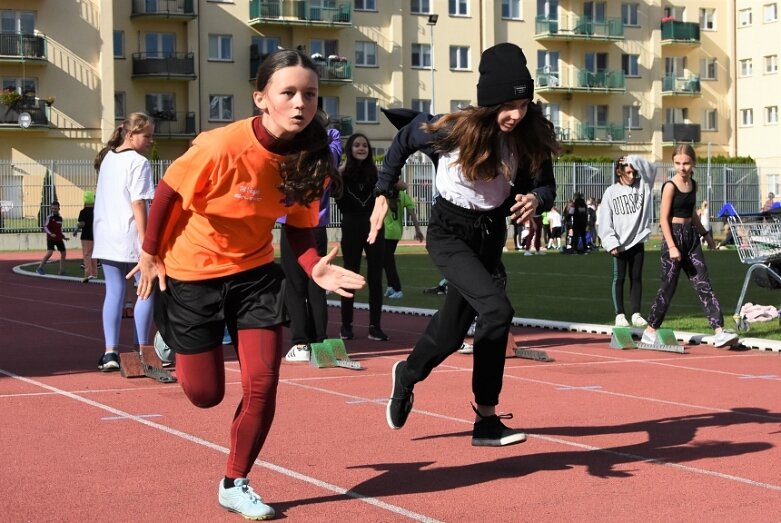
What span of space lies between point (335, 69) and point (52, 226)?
3769cm

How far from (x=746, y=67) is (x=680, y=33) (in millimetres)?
5258

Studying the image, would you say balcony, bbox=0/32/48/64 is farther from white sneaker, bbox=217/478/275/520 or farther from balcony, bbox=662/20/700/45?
white sneaker, bbox=217/478/275/520

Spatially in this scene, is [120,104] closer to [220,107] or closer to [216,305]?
[220,107]

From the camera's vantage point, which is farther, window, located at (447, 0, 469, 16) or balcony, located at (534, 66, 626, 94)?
balcony, located at (534, 66, 626, 94)

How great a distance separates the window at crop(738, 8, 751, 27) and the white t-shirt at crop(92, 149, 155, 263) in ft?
242

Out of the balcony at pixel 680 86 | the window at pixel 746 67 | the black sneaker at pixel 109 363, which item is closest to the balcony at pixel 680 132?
the balcony at pixel 680 86

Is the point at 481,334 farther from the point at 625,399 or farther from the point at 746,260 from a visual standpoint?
the point at 746,260

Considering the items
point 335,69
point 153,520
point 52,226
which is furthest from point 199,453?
point 335,69

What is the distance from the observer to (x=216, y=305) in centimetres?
574

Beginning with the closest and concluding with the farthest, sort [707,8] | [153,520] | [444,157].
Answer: [153,520] → [444,157] → [707,8]

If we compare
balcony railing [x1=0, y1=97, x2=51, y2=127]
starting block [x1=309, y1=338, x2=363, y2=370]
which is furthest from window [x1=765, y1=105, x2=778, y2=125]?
starting block [x1=309, y1=338, x2=363, y2=370]

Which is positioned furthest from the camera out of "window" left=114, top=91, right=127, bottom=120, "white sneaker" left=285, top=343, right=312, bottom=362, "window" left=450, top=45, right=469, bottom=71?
"window" left=450, top=45, right=469, bottom=71

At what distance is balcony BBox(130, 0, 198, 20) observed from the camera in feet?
205

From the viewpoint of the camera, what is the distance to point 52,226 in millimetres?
29594
